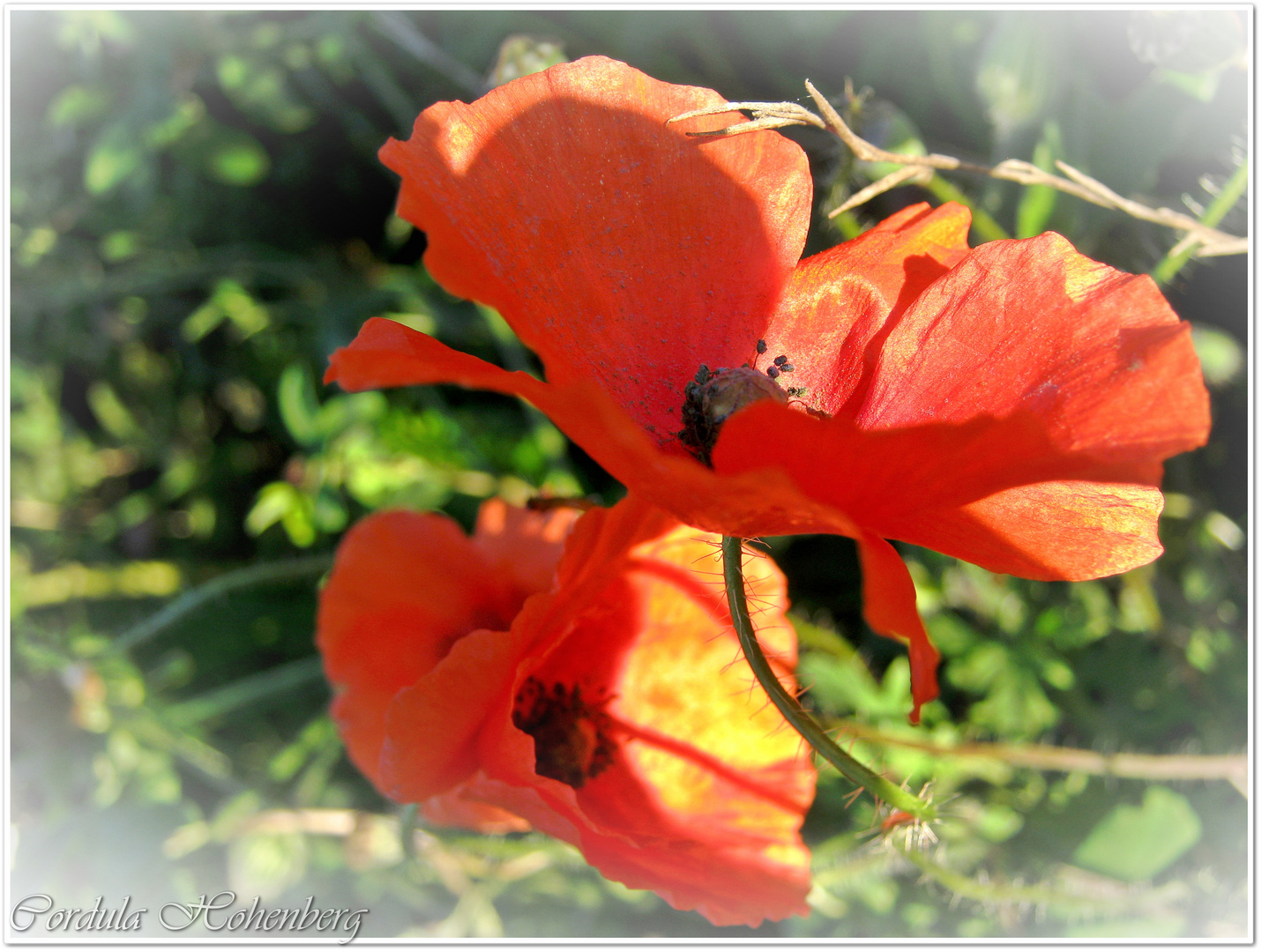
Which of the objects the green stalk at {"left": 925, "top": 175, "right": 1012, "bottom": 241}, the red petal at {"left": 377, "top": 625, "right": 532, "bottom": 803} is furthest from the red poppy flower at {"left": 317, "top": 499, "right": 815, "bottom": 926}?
the green stalk at {"left": 925, "top": 175, "right": 1012, "bottom": 241}

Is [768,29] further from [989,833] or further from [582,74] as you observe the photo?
[989,833]

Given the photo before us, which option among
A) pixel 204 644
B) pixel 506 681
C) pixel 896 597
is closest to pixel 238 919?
pixel 204 644

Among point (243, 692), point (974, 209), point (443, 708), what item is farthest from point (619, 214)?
point (243, 692)

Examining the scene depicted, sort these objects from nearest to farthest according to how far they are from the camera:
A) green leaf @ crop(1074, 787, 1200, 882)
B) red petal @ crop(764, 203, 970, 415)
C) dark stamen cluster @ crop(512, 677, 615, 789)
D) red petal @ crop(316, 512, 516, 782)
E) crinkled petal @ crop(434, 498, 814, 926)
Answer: red petal @ crop(764, 203, 970, 415) < crinkled petal @ crop(434, 498, 814, 926) < dark stamen cluster @ crop(512, 677, 615, 789) < red petal @ crop(316, 512, 516, 782) < green leaf @ crop(1074, 787, 1200, 882)

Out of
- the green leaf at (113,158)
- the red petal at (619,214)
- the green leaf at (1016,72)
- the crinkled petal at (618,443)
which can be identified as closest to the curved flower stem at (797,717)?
the crinkled petal at (618,443)

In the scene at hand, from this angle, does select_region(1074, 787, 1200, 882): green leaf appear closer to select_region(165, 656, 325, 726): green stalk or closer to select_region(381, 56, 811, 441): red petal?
select_region(381, 56, 811, 441): red petal

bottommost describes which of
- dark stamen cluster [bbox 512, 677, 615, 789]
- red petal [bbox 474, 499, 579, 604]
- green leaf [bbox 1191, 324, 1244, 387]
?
dark stamen cluster [bbox 512, 677, 615, 789]

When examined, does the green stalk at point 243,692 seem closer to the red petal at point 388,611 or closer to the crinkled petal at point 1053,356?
the red petal at point 388,611
